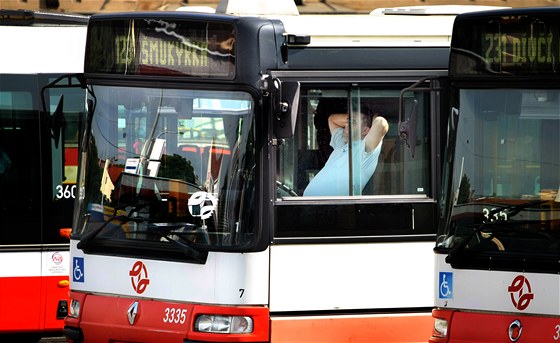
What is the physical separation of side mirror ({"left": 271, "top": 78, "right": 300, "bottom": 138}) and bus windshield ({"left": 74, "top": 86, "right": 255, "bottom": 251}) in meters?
0.17

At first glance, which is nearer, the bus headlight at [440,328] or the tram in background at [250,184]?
the bus headlight at [440,328]

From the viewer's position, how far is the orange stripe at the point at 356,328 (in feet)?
27.7

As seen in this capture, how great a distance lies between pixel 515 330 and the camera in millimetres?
7262

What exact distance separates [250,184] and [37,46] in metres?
4.26

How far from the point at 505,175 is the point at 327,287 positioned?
164cm

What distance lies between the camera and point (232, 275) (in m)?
8.12

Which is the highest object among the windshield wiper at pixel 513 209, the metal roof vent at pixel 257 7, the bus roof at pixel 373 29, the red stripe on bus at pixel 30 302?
the metal roof vent at pixel 257 7

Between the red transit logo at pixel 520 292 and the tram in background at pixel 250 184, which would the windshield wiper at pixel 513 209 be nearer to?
the red transit logo at pixel 520 292

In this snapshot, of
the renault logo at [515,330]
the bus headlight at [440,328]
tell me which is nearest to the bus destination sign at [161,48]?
the bus headlight at [440,328]

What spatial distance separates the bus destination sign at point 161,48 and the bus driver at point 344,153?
3.17 ft

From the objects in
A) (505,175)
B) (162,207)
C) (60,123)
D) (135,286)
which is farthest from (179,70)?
(60,123)

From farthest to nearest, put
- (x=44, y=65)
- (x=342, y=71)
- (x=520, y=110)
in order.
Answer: (x=44, y=65), (x=342, y=71), (x=520, y=110)

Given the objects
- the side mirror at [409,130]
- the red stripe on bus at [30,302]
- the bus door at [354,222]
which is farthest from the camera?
the red stripe on bus at [30,302]

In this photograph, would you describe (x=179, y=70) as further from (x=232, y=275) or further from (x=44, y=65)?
(x=44, y=65)
